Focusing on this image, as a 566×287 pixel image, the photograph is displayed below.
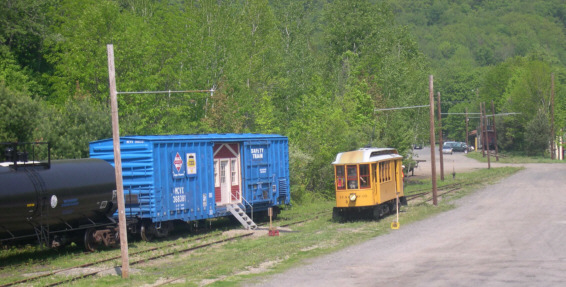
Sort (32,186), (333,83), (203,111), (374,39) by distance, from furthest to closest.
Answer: (374,39), (333,83), (203,111), (32,186)

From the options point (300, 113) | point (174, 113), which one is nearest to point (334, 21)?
point (300, 113)

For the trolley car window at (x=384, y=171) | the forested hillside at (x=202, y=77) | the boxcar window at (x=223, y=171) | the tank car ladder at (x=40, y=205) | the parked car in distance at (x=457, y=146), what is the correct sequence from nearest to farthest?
the tank car ladder at (x=40, y=205), the boxcar window at (x=223, y=171), the trolley car window at (x=384, y=171), the forested hillside at (x=202, y=77), the parked car in distance at (x=457, y=146)

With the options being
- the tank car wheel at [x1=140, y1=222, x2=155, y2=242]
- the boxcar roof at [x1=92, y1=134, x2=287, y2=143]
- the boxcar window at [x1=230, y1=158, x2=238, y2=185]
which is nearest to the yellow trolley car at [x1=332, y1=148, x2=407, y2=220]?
the boxcar roof at [x1=92, y1=134, x2=287, y2=143]

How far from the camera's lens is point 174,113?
40.4 metres

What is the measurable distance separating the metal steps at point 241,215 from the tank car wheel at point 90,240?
6.56m

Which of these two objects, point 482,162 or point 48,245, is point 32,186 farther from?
point 482,162

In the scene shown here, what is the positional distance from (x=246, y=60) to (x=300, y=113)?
652cm

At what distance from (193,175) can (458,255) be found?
10.8 meters

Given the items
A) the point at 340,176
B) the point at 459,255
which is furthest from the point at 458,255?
the point at 340,176

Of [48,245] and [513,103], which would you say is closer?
[48,245]

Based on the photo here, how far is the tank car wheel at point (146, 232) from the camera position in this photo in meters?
23.1

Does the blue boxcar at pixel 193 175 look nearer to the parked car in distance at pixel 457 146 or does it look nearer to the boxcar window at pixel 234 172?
the boxcar window at pixel 234 172

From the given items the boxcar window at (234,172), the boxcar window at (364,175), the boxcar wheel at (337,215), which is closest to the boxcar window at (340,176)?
the boxcar window at (364,175)

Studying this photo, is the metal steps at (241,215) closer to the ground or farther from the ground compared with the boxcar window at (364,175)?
closer to the ground
